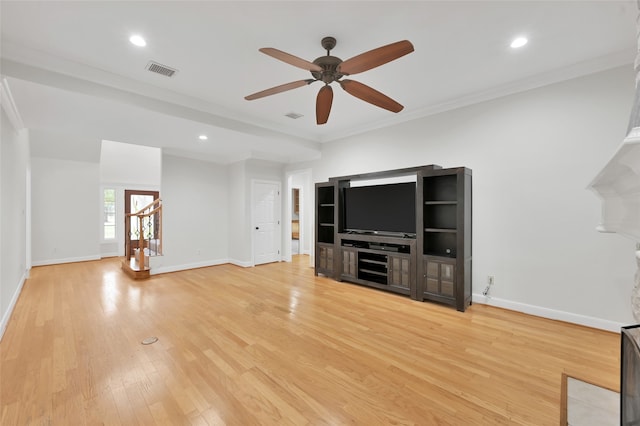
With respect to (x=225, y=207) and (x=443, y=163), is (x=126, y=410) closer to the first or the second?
(x=443, y=163)

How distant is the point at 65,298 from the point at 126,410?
132 inches

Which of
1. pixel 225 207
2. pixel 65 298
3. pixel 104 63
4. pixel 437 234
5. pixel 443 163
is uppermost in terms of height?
pixel 104 63

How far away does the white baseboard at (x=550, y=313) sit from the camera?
2.78 meters

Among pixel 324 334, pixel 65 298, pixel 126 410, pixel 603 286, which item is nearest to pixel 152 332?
pixel 126 410

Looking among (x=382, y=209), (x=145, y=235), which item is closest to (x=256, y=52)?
(x=382, y=209)

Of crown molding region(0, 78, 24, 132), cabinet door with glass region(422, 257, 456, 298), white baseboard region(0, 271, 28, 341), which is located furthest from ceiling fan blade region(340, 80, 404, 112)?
white baseboard region(0, 271, 28, 341)

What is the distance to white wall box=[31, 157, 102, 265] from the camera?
6.24 m

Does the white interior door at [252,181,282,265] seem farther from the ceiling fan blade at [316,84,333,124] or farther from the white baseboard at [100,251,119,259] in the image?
the white baseboard at [100,251,119,259]

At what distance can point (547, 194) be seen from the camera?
312 centimetres

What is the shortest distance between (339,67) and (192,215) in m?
5.07

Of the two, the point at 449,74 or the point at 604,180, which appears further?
the point at 449,74

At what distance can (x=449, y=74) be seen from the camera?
10.1ft

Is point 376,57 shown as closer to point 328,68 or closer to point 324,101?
point 328,68

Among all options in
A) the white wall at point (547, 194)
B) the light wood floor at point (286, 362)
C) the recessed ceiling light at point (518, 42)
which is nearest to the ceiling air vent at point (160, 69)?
the light wood floor at point (286, 362)
